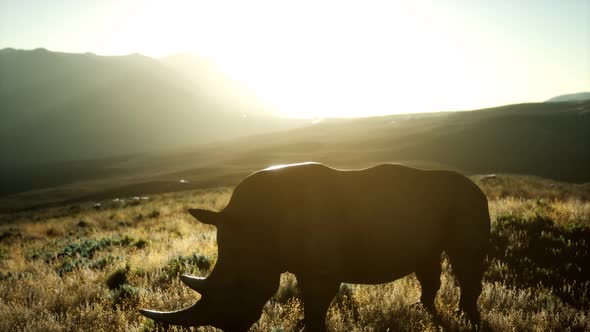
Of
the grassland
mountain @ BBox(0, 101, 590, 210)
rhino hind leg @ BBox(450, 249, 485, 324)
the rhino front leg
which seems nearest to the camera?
the rhino front leg

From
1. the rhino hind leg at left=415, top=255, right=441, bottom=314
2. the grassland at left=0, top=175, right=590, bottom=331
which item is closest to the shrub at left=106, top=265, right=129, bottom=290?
the grassland at left=0, top=175, right=590, bottom=331

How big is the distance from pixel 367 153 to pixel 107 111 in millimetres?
137810

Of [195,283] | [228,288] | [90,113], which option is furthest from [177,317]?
[90,113]

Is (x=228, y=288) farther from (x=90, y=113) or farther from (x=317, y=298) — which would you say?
(x=90, y=113)

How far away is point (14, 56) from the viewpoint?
19425cm

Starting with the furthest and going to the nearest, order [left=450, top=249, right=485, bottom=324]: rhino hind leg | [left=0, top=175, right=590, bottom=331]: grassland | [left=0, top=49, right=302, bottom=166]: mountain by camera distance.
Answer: [left=0, top=49, right=302, bottom=166]: mountain, [left=0, top=175, right=590, bottom=331]: grassland, [left=450, top=249, right=485, bottom=324]: rhino hind leg

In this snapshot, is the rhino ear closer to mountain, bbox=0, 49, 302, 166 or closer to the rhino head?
the rhino head

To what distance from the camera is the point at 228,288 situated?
302cm

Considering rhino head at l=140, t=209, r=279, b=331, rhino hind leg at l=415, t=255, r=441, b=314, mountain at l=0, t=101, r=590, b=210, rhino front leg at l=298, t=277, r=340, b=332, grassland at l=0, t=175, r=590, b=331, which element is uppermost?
rhino head at l=140, t=209, r=279, b=331

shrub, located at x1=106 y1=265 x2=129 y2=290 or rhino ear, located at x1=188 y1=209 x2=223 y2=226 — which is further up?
rhino ear, located at x1=188 y1=209 x2=223 y2=226

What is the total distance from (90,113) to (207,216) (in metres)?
177

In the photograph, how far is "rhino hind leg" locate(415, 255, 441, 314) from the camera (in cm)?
451

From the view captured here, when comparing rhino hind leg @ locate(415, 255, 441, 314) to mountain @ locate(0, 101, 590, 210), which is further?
mountain @ locate(0, 101, 590, 210)

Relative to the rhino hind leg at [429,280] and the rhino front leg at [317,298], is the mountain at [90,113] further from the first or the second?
the rhino front leg at [317,298]
